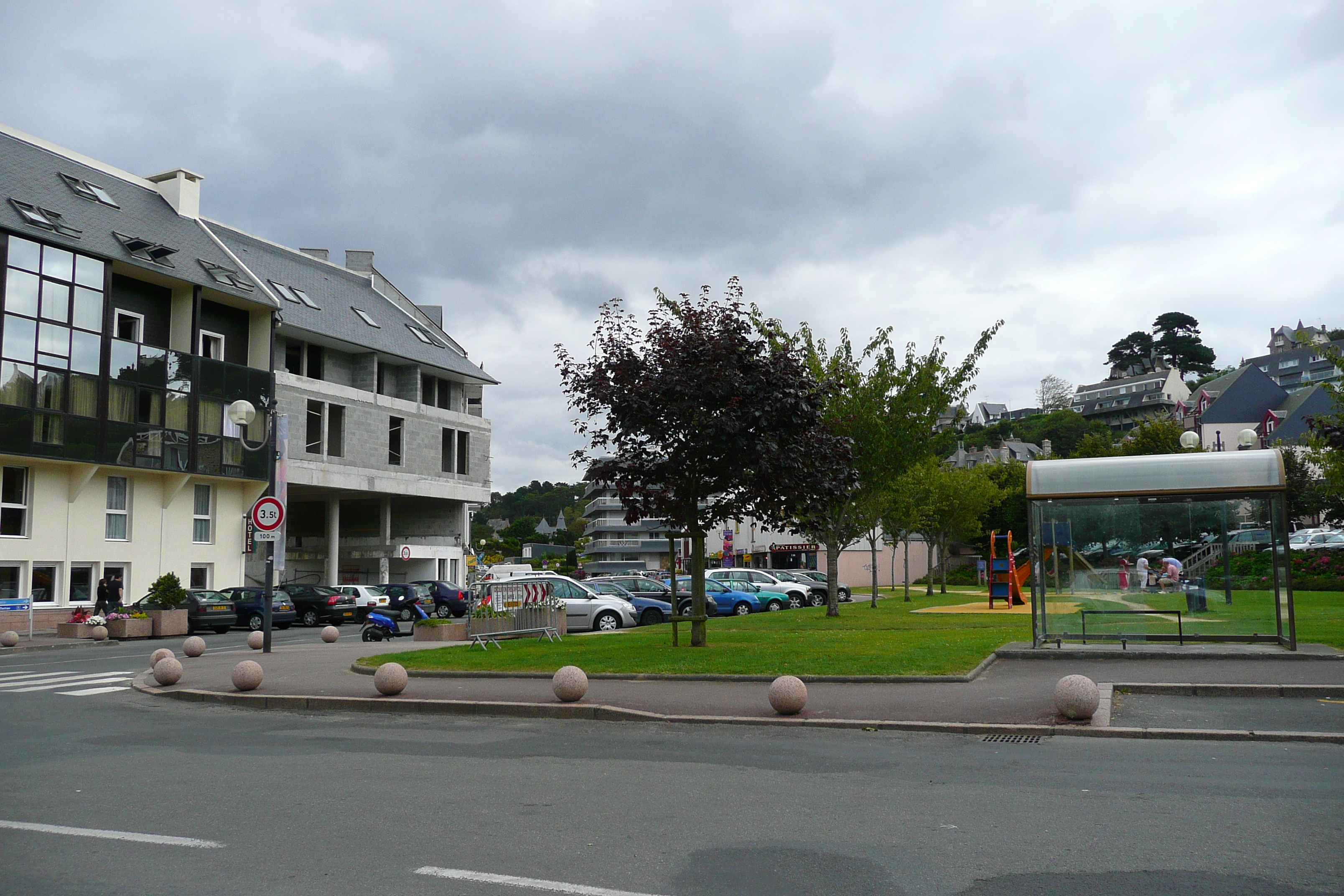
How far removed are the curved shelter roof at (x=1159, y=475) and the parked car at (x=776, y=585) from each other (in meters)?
21.2

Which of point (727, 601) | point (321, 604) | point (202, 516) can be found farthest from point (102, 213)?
point (727, 601)

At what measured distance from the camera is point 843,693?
12898mm

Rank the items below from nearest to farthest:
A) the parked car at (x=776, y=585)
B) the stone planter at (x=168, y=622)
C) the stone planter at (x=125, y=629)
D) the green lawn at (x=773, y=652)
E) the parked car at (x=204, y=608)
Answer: the green lawn at (x=773, y=652), the stone planter at (x=125, y=629), the stone planter at (x=168, y=622), the parked car at (x=204, y=608), the parked car at (x=776, y=585)

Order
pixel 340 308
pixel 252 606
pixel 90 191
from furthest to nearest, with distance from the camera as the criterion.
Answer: pixel 340 308 < pixel 90 191 < pixel 252 606

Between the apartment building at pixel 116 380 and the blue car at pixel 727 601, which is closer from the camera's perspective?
the apartment building at pixel 116 380

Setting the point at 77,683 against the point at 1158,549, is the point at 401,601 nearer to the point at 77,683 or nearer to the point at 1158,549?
the point at 77,683

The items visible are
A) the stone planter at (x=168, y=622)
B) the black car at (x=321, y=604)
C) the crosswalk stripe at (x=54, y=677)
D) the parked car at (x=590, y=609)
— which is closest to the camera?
the crosswalk stripe at (x=54, y=677)

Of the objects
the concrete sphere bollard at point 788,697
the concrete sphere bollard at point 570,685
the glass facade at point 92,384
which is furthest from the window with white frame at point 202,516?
the concrete sphere bollard at point 788,697

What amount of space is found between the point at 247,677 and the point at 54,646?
51.7 ft

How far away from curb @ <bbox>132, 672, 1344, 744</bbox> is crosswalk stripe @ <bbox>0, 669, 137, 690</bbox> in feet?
9.71

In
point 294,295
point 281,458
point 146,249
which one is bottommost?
point 281,458

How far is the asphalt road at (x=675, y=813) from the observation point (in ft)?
17.2

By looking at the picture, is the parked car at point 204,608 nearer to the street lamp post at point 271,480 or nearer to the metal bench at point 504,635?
the street lamp post at point 271,480

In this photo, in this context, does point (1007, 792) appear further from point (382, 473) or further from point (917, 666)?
point (382, 473)
